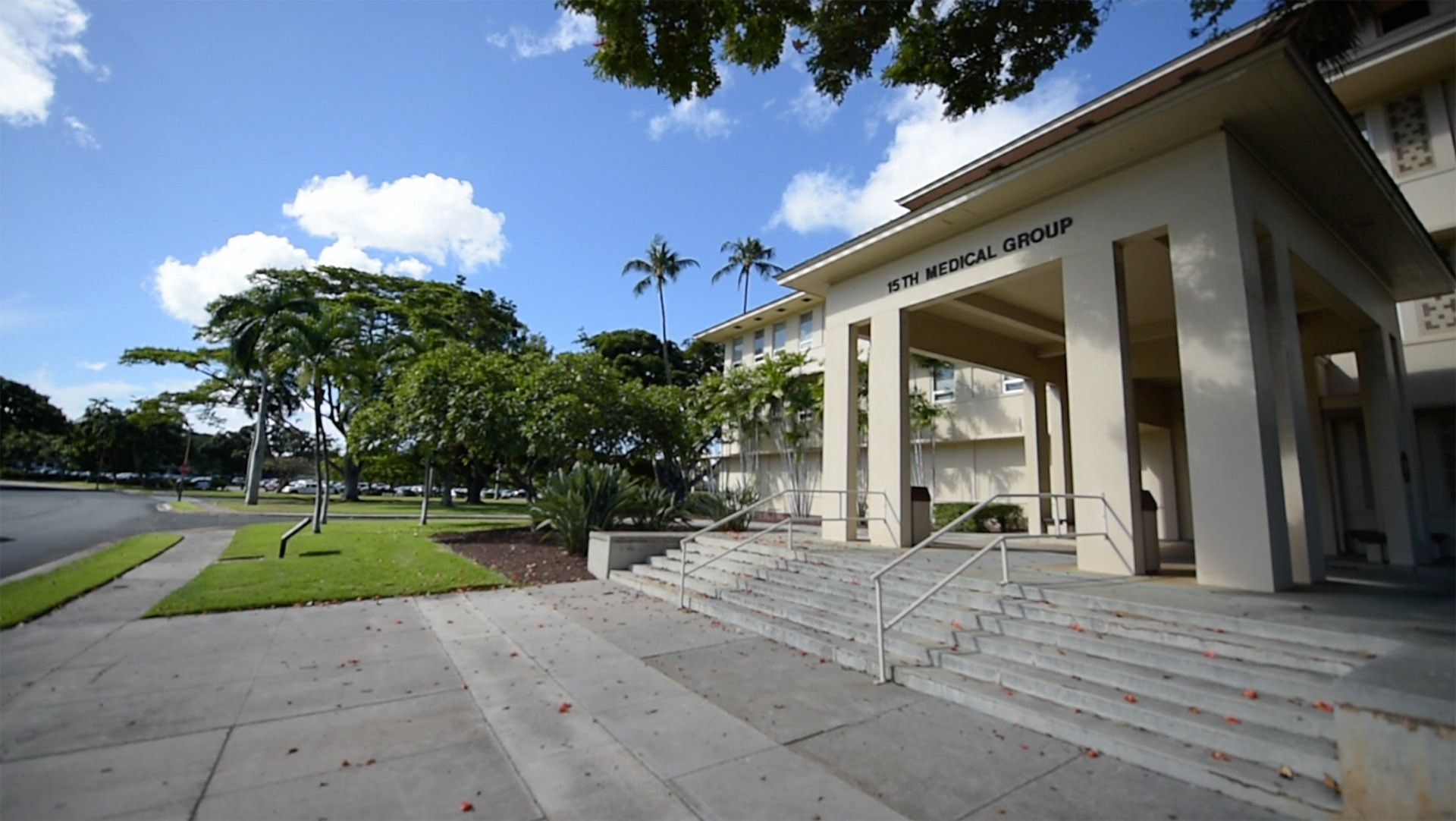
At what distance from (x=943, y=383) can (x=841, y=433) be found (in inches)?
540

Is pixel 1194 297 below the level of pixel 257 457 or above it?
above

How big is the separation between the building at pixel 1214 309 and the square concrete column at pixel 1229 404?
3cm

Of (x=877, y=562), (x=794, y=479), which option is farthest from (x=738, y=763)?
(x=794, y=479)

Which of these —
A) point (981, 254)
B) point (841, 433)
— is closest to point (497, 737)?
point (841, 433)

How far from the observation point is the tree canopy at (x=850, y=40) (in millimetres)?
6637

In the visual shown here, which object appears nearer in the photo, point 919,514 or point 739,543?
point 739,543

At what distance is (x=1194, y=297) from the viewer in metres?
7.79

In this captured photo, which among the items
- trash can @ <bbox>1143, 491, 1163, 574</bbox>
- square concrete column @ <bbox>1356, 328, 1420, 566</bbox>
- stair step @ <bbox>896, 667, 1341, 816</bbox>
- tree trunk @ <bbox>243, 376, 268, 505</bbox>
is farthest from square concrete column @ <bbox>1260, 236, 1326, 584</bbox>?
tree trunk @ <bbox>243, 376, 268, 505</bbox>

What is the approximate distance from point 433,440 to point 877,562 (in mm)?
14319

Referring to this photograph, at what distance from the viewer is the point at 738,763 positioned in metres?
4.18

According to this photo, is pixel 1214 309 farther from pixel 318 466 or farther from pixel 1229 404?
pixel 318 466

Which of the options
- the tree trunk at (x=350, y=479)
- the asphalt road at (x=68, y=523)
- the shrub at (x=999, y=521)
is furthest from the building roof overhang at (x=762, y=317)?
the tree trunk at (x=350, y=479)

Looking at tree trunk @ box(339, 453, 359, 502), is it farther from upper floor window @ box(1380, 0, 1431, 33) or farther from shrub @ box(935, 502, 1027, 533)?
upper floor window @ box(1380, 0, 1431, 33)

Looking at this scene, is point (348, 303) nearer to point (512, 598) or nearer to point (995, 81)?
point (512, 598)
